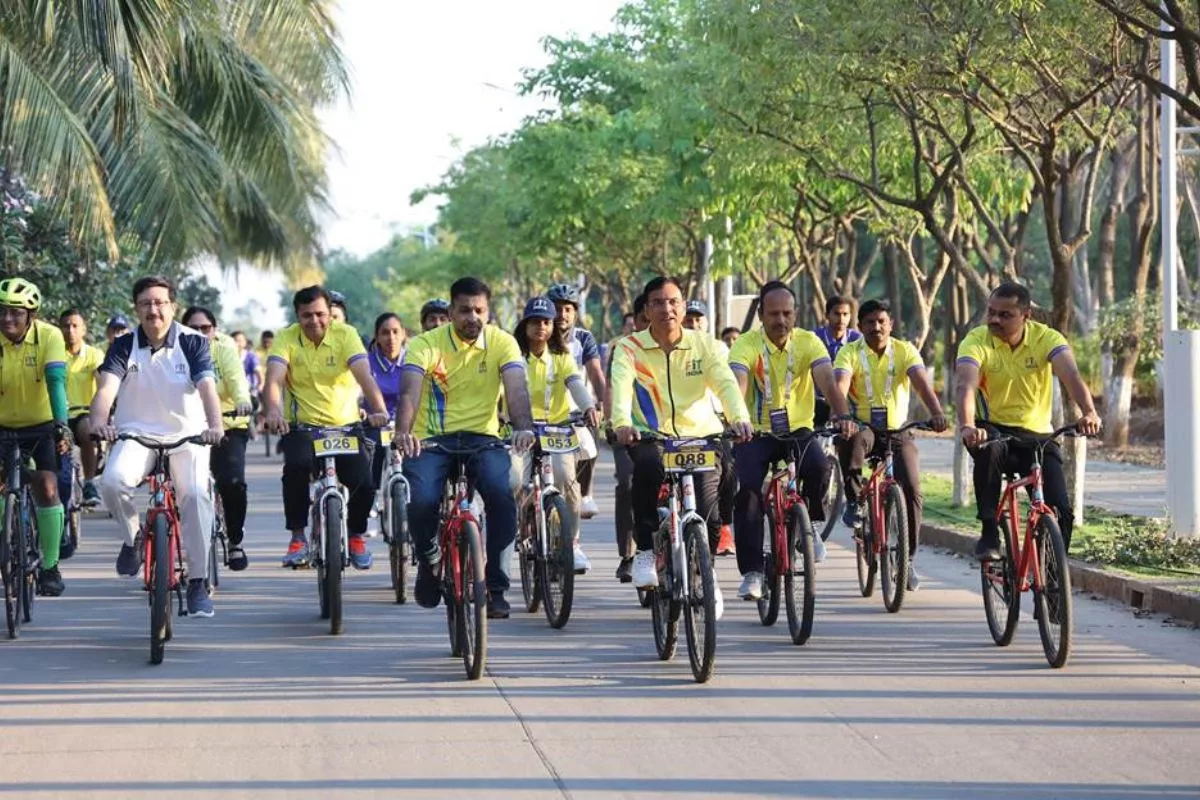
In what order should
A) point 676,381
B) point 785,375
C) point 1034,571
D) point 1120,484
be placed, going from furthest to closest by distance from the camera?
point 1120,484, point 785,375, point 676,381, point 1034,571

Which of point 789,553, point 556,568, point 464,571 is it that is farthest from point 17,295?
point 789,553

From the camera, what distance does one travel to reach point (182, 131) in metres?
23.7

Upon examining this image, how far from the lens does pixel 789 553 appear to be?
1066 cm

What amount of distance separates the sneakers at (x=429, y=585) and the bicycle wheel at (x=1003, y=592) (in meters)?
2.75

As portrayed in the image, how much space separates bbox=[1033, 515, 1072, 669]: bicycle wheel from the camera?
30.6 feet

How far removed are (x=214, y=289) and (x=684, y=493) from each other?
41.4 metres

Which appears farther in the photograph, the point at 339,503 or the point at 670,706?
the point at 339,503

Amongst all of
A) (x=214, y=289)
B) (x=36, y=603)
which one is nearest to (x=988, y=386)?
(x=36, y=603)

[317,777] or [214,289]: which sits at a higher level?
[214,289]

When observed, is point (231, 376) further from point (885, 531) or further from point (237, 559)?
point (885, 531)

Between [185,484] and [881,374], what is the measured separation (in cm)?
456

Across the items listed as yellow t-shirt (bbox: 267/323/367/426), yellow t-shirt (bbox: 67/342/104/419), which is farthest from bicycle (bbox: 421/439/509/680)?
yellow t-shirt (bbox: 67/342/104/419)

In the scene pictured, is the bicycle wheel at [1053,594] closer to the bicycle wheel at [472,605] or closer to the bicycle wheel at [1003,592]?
the bicycle wheel at [1003,592]

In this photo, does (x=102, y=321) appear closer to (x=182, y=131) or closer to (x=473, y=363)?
(x=182, y=131)
